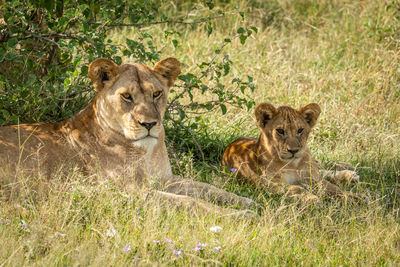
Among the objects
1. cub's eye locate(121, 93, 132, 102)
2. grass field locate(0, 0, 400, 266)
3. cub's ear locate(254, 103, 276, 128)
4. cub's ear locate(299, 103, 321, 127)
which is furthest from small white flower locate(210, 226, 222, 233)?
cub's ear locate(299, 103, 321, 127)

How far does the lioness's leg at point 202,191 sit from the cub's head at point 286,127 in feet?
2.19

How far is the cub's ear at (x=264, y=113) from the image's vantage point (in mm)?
5223

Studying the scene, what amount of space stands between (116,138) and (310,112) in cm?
170

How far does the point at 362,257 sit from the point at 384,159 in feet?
7.27

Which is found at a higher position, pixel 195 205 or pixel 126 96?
pixel 126 96

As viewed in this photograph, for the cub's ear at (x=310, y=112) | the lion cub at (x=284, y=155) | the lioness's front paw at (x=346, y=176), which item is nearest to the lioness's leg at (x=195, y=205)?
the lion cub at (x=284, y=155)

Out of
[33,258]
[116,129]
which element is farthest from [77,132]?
[33,258]

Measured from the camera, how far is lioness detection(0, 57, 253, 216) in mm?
4449

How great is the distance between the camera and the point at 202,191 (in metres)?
4.74

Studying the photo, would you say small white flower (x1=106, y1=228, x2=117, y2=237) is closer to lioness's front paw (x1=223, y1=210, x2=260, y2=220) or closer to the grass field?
the grass field

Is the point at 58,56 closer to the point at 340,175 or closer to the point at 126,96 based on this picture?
the point at 126,96

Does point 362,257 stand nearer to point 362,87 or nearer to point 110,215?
point 110,215

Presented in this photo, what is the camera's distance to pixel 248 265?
→ 139 inches

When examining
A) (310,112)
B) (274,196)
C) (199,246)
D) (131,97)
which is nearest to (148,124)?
(131,97)
